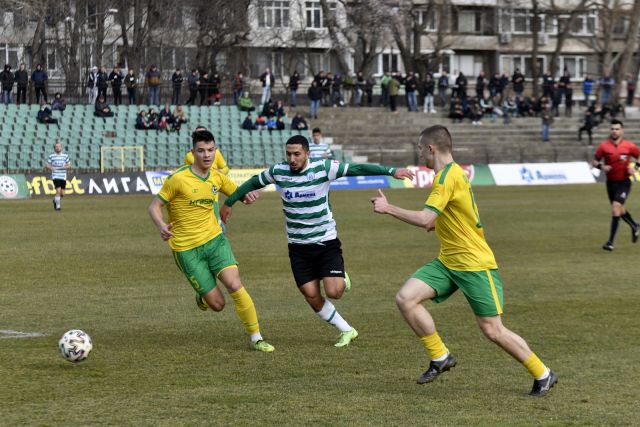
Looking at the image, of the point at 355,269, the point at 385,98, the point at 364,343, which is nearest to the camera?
the point at 364,343

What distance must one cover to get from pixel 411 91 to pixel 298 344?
1879 inches

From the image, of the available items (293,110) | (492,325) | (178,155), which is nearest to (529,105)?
(293,110)

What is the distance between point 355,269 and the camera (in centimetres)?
1820

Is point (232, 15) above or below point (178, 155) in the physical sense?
above

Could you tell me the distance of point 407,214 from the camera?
8.29m

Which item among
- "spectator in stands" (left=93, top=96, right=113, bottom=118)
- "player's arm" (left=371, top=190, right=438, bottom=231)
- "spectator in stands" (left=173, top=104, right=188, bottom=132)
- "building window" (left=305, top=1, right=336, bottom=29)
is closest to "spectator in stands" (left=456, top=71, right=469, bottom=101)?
"spectator in stands" (left=173, top=104, right=188, bottom=132)

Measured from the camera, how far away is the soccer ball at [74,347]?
10.0 metres

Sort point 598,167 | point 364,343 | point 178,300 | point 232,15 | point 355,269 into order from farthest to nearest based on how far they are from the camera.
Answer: point 232,15 < point 598,167 < point 355,269 < point 178,300 < point 364,343

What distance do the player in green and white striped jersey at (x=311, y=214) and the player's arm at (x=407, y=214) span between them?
2337 millimetres

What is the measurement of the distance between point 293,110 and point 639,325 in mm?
44964

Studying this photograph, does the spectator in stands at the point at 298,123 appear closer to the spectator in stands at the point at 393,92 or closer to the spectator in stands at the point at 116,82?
the spectator in stands at the point at 393,92

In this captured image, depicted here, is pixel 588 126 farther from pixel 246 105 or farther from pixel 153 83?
pixel 153 83

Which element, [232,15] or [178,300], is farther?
[232,15]

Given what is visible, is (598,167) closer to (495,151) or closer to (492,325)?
(492,325)
